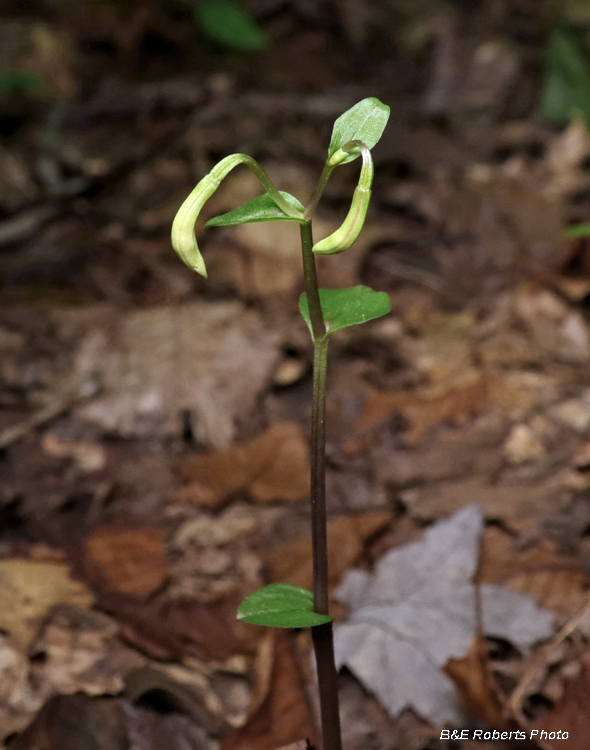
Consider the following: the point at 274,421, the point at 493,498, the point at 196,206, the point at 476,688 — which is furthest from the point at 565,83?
the point at 196,206

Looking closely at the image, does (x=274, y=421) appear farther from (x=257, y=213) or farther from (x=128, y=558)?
(x=257, y=213)

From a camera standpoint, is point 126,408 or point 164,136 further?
point 164,136

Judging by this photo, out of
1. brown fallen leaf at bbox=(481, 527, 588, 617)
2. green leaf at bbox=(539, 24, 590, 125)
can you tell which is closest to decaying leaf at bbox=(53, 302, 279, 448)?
brown fallen leaf at bbox=(481, 527, 588, 617)

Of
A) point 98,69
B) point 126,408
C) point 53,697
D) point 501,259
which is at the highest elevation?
point 98,69

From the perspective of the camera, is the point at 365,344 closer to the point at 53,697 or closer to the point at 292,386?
the point at 292,386

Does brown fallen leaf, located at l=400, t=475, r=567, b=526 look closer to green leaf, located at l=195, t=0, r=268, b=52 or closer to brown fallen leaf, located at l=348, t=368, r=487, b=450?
brown fallen leaf, located at l=348, t=368, r=487, b=450

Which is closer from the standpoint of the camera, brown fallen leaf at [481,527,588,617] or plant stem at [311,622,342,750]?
plant stem at [311,622,342,750]

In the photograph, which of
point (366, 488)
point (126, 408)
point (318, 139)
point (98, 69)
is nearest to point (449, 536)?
point (366, 488)
